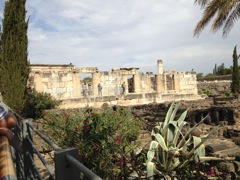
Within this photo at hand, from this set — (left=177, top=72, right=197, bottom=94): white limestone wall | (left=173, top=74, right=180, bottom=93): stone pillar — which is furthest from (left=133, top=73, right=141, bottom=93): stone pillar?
(left=177, top=72, right=197, bottom=94): white limestone wall

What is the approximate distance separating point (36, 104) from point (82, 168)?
11566mm

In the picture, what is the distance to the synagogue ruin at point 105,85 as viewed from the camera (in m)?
15.8

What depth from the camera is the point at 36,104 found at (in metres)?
12.1

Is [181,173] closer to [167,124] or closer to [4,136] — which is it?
[167,124]

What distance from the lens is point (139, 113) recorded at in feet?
40.3

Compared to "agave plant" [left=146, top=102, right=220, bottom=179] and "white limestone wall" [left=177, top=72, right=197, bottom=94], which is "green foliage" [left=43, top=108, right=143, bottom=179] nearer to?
"agave plant" [left=146, top=102, right=220, bottom=179]

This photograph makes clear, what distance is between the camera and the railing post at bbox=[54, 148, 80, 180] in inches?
53.5

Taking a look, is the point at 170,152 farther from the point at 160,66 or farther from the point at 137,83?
the point at 160,66

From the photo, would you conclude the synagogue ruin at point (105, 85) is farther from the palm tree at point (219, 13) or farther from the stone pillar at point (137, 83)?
the palm tree at point (219, 13)

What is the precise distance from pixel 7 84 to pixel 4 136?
10.7m

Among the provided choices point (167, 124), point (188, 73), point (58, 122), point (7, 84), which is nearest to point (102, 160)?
point (167, 124)

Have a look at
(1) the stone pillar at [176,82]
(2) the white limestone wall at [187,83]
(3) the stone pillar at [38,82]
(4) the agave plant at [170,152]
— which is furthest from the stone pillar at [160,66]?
(4) the agave plant at [170,152]

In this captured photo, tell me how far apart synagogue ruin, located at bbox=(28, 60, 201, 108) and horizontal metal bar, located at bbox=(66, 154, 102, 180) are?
45.8ft

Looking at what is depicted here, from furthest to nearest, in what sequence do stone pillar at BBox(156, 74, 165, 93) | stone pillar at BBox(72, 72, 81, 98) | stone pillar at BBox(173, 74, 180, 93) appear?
stone pillar at BBox(173, 74, 180, 93) < stone pillar at BBox(156, 74, 165, 93) < stone pillar at BBox(72, 72, 81, 98)
